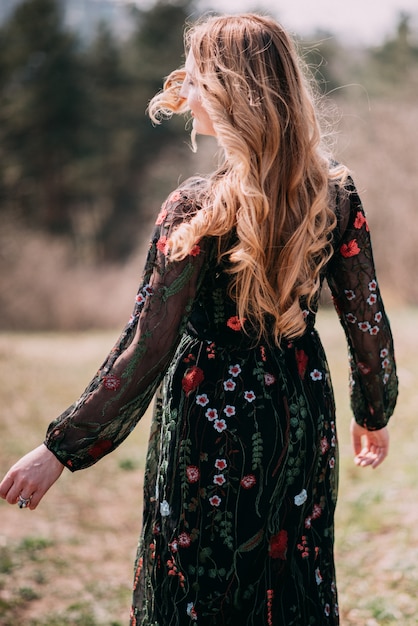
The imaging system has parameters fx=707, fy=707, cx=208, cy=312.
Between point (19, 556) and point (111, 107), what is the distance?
976 inches

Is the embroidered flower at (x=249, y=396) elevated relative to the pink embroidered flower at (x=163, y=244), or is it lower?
lower

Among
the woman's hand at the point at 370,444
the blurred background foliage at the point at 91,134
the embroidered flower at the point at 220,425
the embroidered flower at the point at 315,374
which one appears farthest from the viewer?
the blurred background foliage at the point at 91,134

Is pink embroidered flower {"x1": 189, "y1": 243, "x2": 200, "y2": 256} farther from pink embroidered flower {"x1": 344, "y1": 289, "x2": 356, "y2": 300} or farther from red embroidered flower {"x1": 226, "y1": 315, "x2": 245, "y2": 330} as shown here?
pink embroidered flower {"x1": 344, "y1": 289, "x2": 356, "y2": 300}

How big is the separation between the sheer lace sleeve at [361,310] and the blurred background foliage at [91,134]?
20.1 metres

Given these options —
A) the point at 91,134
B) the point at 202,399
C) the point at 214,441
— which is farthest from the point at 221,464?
the point at 91,134

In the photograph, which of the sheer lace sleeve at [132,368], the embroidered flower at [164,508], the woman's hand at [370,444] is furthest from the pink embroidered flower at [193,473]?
the woman's hand at [370,444]

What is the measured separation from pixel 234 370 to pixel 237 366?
1cm

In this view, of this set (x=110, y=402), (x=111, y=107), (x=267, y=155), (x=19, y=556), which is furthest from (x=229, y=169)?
(x=111, y=107)

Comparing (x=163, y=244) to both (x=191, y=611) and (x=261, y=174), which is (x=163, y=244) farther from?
(x=191, y=611)

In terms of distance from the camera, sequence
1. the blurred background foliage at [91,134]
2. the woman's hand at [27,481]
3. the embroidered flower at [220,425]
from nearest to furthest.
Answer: the woman's hand at [27,481] < the embroidered flower at [220,425] < the blurred background foliage at [91,134]

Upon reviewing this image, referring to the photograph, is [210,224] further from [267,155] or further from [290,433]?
[290,433]

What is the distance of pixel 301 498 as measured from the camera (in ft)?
5.99

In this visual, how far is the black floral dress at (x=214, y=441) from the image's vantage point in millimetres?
1667

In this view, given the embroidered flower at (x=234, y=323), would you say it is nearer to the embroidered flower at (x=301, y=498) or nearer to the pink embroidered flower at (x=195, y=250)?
the pink embroidered flower at (x=195, y=250)
